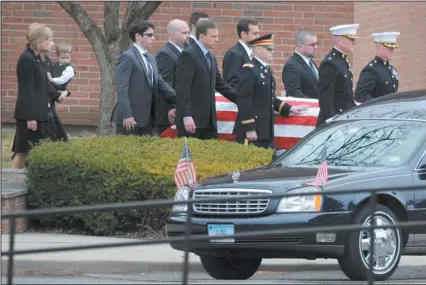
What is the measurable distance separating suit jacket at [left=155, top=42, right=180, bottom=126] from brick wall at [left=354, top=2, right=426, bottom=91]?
597 cm

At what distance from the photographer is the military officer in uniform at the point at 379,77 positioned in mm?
14891

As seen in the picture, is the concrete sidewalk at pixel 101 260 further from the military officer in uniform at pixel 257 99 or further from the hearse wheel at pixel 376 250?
the military officer in uniform at pixel 257 99

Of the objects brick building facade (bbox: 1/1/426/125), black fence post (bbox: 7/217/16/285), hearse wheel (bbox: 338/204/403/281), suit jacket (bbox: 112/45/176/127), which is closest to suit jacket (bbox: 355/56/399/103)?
suit jacket (bbox: 112/45/176/127)

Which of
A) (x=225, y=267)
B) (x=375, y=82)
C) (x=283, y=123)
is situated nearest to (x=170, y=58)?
(x=283, y=123)

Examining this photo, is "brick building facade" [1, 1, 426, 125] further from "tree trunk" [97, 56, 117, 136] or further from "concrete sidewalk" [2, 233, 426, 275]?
"concrete sidewalk" [2, 233, 426, 275]

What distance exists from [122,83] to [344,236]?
4931 millimetres

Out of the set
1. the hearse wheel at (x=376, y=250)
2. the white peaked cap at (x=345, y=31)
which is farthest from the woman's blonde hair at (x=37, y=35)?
the hearse wheel at (x=376, y=250)

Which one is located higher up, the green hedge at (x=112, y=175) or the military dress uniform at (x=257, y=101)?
the military dress uniform at (x=257, y=101)

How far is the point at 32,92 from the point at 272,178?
4.75 metres

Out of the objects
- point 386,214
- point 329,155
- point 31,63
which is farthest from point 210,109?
point 386,214

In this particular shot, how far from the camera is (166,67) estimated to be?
15.1 m

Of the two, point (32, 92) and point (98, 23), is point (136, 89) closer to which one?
point (32, 92)

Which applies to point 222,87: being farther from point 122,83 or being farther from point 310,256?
point 310,256

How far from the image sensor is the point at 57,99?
15.3m
